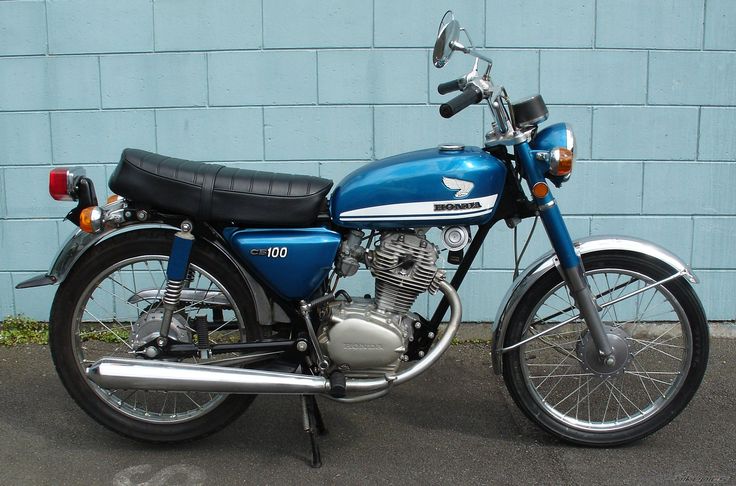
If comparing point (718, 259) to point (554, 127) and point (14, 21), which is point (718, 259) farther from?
point (14, 21)

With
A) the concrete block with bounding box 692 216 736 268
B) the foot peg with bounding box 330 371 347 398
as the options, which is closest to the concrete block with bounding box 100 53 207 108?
the foot peg with bounding box 330 371 347 398

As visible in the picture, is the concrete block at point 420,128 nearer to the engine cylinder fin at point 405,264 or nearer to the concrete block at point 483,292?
the concrete block at point 483,292

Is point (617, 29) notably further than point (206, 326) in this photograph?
Yes

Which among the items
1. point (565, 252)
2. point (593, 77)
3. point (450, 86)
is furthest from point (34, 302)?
point (593, 77)

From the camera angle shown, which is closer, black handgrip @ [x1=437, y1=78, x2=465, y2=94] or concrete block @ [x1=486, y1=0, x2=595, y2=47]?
black handgrip @ [x1=437, y1=78, x2=465, y2=94]

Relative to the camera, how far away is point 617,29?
420cm

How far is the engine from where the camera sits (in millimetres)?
2910

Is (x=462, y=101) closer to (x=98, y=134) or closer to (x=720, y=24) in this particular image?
(x=720, y=24)

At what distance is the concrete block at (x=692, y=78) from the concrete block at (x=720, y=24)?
0.06m

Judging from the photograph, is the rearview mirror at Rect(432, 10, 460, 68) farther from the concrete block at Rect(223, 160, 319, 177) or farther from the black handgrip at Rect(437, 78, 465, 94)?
the concrete block at Rect(223, 160, 319, 177)

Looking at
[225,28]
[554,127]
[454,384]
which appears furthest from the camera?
[225,28]

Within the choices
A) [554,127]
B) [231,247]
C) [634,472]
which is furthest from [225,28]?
[634,472]

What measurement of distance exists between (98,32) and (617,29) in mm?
2920

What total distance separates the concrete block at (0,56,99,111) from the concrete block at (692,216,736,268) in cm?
358
